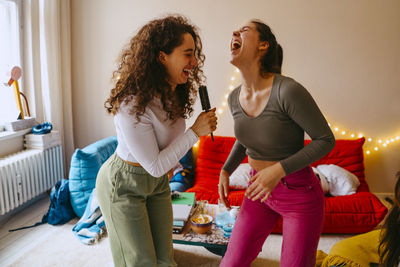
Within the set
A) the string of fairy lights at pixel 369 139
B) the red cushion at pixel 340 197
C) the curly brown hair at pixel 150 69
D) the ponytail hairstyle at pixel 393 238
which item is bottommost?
the red cushion at pixel 340 197

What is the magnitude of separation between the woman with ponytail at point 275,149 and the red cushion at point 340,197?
126cm

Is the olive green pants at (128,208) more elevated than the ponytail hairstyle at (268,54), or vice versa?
the ponytail hairstyle at (268,54)

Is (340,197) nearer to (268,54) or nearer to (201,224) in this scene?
(201,224)

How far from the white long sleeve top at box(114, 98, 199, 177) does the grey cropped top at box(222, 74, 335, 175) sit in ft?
0.85

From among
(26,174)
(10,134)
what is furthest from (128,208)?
(10,134)

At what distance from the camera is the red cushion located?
2.51 m

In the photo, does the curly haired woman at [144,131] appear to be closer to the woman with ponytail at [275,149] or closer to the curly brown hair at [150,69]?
the curly brown hair at [150,69]

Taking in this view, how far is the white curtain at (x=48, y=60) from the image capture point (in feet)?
9.83

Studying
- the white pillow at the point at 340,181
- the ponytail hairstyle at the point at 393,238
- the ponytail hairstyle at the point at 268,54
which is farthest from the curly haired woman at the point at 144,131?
the white pillow at the point at 340,181

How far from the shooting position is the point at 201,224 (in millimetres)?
1867

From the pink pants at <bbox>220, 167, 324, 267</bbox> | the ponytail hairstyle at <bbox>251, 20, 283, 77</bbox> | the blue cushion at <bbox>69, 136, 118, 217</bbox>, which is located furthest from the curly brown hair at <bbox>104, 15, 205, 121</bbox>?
the blue cushion at <bbox>69, 136, 118, 217</bbox>

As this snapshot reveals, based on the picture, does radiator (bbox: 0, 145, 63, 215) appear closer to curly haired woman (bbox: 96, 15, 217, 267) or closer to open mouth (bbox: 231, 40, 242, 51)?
curly haired woman (bbox: 96, 15, 217, 267)

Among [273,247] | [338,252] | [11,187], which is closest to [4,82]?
[11,187]

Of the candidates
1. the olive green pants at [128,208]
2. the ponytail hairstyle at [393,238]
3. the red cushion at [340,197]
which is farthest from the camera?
the red cushion at [340,197]
